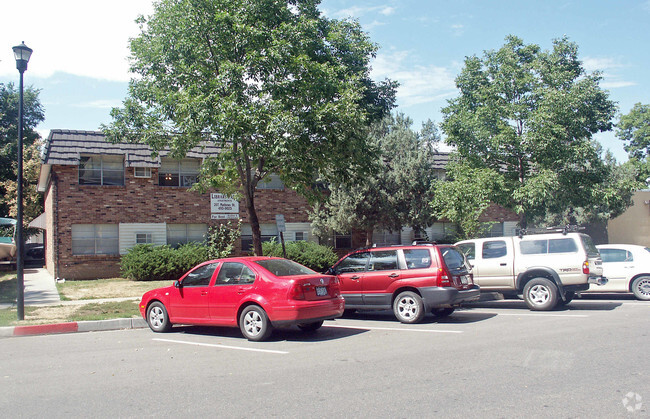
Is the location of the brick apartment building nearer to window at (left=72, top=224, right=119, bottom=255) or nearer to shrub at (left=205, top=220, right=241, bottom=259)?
window at (left=72, top=224, right=119, bottom=255)

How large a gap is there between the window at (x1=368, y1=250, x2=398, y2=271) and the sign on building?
13.0 meters

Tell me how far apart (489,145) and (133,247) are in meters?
14.2

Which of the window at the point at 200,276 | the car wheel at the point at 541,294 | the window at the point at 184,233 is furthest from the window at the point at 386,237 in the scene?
the window at the point at 200,276

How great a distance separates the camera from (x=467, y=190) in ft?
66.8

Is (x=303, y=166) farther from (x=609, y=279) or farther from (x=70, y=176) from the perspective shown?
(x=70, y=176)

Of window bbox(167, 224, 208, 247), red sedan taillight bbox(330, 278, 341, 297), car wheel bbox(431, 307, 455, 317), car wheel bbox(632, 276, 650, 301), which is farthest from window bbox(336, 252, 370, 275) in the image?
window bbox(167, 224, 208, 247)

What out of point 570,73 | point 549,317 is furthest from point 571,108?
point 549,317

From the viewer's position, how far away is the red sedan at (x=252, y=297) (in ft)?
30.7

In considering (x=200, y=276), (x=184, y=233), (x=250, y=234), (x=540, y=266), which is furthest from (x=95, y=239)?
(x=540, y=266)

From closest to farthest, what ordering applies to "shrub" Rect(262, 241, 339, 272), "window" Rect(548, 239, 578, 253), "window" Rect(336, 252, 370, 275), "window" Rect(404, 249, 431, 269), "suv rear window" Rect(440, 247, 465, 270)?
"window" Rect(404, 249, 431, 269) < "suv rear window" Rect(440, 247, 465, 270) < "window" Rect(336, 252, 370, 275) < "window" Rect(548, 239, 578, 253) < "shrub" Rect(262, 241, 339, 272)

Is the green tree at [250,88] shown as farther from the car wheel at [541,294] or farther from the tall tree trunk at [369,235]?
the tall tree trunk at [369,235]

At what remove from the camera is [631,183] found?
21516mm

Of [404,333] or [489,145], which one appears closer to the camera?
[404,333]

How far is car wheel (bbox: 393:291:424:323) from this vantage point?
11320 mm
